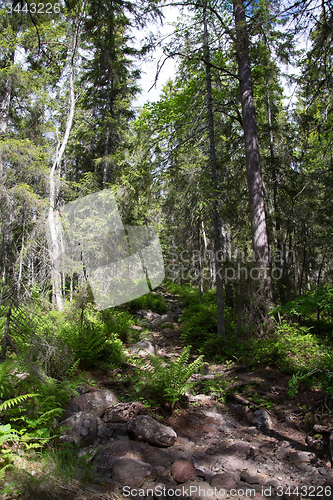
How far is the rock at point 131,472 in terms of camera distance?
9.18ft

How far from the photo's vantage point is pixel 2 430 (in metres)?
2.67

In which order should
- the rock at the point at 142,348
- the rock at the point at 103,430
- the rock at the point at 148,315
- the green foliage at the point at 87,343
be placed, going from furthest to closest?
the rock at the point at 148,315
the rock at the point at 142,348
the green foliage at the point at 87,343
the rock at the point at 103,430

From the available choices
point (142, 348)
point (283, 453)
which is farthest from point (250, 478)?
point (142, 348)

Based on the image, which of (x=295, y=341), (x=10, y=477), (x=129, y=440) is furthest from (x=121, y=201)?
(x=10, y=477)

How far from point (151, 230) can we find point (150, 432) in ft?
37.7

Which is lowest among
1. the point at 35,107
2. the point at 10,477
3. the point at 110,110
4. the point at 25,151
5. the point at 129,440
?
the point at 129,440

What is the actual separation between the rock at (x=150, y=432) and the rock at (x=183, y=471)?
459 millimetres

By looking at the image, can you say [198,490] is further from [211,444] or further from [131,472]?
[211,444]

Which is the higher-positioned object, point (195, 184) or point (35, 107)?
point (35, 107)

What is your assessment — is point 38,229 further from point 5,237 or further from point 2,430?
point 2,430

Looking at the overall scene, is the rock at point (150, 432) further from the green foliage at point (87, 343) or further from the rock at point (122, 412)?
the green foliage at point (87, 343)

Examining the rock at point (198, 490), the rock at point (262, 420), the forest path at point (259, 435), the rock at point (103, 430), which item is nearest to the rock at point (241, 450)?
the forest path at point (259, 435)

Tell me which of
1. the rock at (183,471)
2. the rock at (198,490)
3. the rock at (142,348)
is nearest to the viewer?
the rock at (198,490)

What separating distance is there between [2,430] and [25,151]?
26.0 ft
